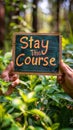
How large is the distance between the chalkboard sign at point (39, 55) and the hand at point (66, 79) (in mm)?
47

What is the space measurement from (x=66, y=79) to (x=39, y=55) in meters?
0.26

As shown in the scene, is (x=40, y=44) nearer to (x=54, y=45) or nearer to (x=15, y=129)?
(x=54, y=45)

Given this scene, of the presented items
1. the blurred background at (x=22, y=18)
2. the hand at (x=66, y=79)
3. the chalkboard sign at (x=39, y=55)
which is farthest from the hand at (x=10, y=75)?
the blurred background at (x=22, y=18)

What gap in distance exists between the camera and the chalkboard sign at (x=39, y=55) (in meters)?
2.39

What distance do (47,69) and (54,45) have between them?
0.17 meters

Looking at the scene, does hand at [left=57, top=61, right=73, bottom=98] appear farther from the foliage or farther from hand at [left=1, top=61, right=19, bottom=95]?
hand at [left=1, top=61, right=19, bottom=95]

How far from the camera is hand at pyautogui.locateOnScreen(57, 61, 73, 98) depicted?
7.46 ft

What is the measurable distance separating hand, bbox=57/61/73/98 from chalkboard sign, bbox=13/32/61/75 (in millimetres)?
47

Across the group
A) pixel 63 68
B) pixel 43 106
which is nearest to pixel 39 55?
pixel 63 68

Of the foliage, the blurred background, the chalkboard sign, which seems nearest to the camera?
the foliage

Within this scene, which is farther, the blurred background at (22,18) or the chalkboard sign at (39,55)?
the blurred background at (22,18)

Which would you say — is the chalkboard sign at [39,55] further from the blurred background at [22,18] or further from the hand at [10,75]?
the blurred background at [22,18]

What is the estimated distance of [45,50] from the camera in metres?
Result: 2.41

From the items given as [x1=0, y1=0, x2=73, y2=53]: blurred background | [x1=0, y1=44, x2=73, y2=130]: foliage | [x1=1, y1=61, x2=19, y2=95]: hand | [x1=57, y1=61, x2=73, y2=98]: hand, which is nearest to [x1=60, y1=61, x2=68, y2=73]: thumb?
[x1=57, y1=61, x2=73, y2=98]: hand
